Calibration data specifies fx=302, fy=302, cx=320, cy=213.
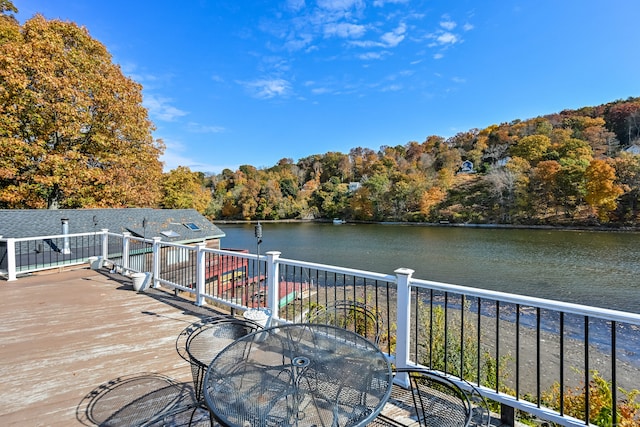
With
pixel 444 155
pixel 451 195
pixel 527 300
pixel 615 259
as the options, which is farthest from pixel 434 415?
pixel 444 155

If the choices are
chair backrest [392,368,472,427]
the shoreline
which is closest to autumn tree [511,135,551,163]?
the shoreline

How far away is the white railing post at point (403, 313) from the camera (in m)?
2.31

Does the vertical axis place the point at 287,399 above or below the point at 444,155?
below

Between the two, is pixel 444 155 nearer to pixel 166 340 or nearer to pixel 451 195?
pixel 451 195

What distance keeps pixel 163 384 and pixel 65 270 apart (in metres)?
6.49

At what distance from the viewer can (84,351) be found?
3.01m

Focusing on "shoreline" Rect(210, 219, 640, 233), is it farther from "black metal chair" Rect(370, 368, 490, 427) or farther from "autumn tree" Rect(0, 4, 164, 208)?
"black metal chair" Rect(370, 368, 490, 427)

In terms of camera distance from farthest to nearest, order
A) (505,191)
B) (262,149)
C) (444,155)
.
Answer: (444,155)
(505,191)
(262,149)

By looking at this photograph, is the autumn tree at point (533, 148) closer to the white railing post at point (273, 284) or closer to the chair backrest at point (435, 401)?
the white railing post at point (273, 284)

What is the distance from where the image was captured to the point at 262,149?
2994 centimetres

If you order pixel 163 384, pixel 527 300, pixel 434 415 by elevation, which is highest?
pixel 527 300

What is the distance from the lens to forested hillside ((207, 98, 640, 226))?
98.7 ft

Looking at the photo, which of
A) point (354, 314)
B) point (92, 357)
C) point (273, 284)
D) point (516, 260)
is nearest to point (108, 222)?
point (92, 357)

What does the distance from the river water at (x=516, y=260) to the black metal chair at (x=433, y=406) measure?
11260 millimetres
